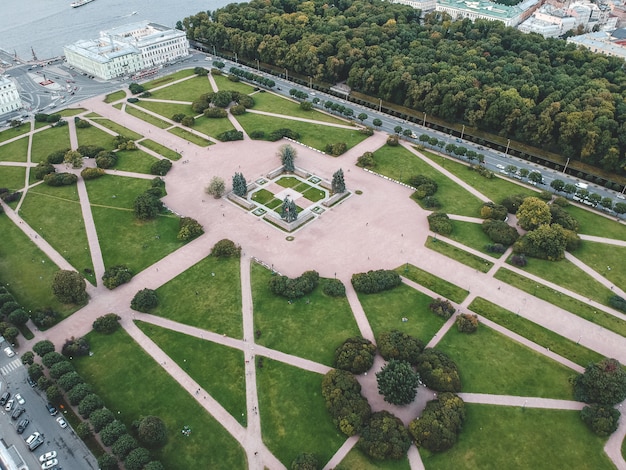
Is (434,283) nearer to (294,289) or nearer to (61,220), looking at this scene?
(294,289)

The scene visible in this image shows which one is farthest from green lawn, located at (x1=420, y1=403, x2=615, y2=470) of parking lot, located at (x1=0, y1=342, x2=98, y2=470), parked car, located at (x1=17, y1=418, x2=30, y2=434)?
parked car, located at (x1=17, y1=418, x2=30, y2=434)

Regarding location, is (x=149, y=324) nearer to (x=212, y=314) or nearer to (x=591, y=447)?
(x=212, y=314)

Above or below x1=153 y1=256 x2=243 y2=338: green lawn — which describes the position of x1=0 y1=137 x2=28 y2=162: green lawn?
above

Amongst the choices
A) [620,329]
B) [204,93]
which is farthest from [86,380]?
[204,93]

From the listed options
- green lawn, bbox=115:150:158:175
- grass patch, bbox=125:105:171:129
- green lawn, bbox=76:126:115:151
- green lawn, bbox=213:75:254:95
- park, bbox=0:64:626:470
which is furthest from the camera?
green lawn, bbox=213:75:254:95

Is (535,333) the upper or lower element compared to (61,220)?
lower

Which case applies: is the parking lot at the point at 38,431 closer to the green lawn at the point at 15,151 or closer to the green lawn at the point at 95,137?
the green lawn at the point at 15,151

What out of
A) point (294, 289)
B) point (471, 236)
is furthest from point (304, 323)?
point (471, 236)

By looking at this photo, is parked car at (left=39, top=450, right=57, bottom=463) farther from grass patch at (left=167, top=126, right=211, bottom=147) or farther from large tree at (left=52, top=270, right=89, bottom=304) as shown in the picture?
grass patch at (left=167, top=126, right=211, bottom=147)

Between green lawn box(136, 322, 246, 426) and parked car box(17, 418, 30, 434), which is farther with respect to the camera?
green lawn box(136, 322, 246, 426)
